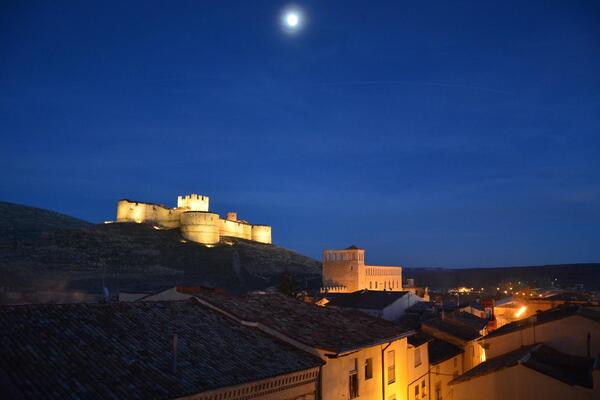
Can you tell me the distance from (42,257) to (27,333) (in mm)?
90669

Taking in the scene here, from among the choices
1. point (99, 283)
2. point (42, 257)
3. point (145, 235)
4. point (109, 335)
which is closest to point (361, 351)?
point (109, 335)

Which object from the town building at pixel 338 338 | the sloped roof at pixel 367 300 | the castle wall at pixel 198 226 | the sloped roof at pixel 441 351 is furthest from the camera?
the castle wall at pixel 198 226

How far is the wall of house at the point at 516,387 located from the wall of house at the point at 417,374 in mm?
2615

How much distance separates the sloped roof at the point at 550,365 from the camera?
59.7ft

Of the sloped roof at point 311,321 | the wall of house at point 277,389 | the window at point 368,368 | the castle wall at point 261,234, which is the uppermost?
the castle wall at point 261,234

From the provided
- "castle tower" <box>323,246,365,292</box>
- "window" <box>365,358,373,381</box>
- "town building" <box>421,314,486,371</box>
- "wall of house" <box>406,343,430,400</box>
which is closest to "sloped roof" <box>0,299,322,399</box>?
"window" <box>365,358,373,381</box>

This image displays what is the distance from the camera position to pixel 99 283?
256 ft

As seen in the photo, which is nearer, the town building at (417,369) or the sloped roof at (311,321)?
the sloped roof at (311,321)

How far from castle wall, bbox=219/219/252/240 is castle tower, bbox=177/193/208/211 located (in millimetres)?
7037

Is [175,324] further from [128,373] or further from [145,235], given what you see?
[145,235]

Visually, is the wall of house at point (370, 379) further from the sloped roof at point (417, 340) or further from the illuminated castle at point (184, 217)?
the illuminated castle at point (184, 217)

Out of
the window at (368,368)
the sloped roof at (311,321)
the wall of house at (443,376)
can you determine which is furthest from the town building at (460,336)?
the window at (368,368)

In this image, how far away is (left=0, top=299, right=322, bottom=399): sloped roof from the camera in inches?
381

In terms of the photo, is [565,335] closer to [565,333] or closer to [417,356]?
[565,333]
